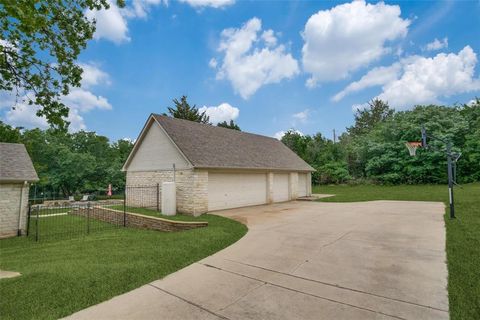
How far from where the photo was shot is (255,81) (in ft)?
64.1

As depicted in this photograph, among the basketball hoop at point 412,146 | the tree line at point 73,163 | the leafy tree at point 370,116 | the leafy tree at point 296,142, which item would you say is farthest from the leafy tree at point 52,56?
the leafy tree at point 370,116

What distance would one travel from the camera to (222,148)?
16.0m

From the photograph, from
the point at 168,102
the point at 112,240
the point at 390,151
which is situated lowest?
the point at 112,240

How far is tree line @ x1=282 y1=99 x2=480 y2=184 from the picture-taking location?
24.9m

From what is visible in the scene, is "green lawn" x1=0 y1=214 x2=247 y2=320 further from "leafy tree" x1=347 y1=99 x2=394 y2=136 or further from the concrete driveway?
"leafy tree" x1=347 y1=99 x2=394 y2=136

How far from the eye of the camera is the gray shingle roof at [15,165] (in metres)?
10.5

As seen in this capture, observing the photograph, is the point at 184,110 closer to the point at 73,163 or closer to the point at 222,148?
the point at 73,163

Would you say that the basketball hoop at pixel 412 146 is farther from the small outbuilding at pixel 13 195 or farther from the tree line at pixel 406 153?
the small outbuilding at pixel 13 195

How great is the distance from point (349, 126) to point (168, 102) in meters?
34.9

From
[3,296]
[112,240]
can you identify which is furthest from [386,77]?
[3,296]

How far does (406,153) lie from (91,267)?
29.7 m

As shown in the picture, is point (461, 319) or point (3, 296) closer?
point (461, 319)

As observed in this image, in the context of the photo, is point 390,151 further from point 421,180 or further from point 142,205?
point 142,205

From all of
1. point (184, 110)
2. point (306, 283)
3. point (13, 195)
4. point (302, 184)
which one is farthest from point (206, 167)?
point (184, 110)
